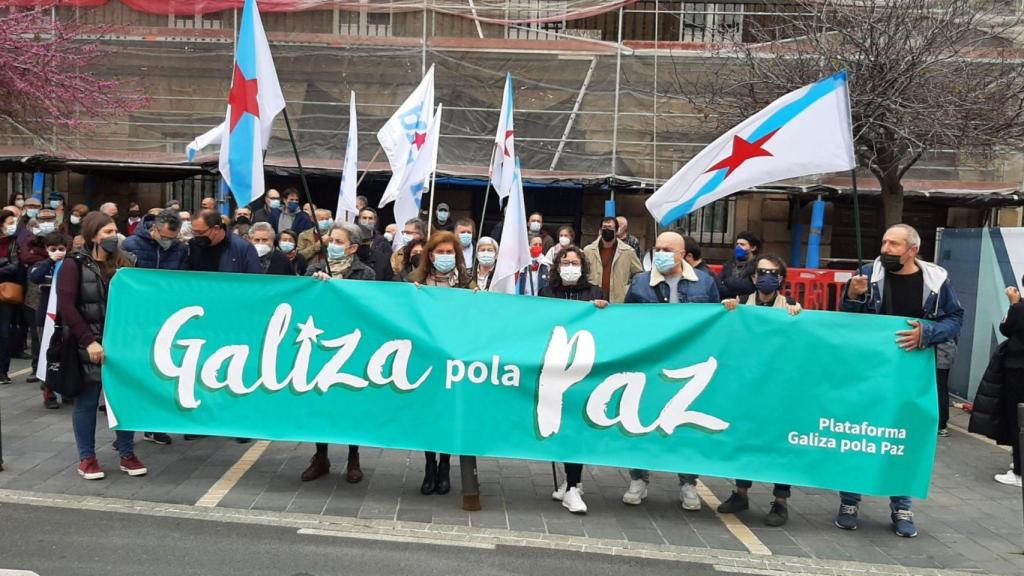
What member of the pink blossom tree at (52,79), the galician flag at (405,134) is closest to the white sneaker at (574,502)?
the galician flag at (405,134)

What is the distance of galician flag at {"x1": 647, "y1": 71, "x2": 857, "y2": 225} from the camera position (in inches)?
219

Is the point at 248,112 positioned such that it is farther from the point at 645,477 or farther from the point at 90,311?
the point at 645,477

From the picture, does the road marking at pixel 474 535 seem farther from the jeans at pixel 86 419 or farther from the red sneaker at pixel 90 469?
the jeans at pixel 86 419

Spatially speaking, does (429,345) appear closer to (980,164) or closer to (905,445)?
(905,445)

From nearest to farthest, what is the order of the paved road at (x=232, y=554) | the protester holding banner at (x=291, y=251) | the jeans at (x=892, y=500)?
the paved road at (x=232, y=554), the jeans at (x=892, y=500), the protester holding banner at (x=291, y=251)

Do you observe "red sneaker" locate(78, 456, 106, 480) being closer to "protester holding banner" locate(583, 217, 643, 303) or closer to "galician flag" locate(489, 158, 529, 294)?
"galician flag" locate(489, 158, 529, 294)

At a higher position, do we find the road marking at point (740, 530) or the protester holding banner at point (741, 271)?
the protester holding banner at point (741, 271)

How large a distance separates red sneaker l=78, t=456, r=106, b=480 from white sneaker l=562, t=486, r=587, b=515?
3.21 metres

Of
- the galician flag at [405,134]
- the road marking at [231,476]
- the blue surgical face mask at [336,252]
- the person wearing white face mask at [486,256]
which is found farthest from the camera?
the galician flag at [405,134]

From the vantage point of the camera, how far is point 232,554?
16.1 feet

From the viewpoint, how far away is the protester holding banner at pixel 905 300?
550cm

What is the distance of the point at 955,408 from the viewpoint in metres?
10.1

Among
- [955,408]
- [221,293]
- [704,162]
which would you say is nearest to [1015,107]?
[955,408]

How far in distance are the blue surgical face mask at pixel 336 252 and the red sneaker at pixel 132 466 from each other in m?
2.00
